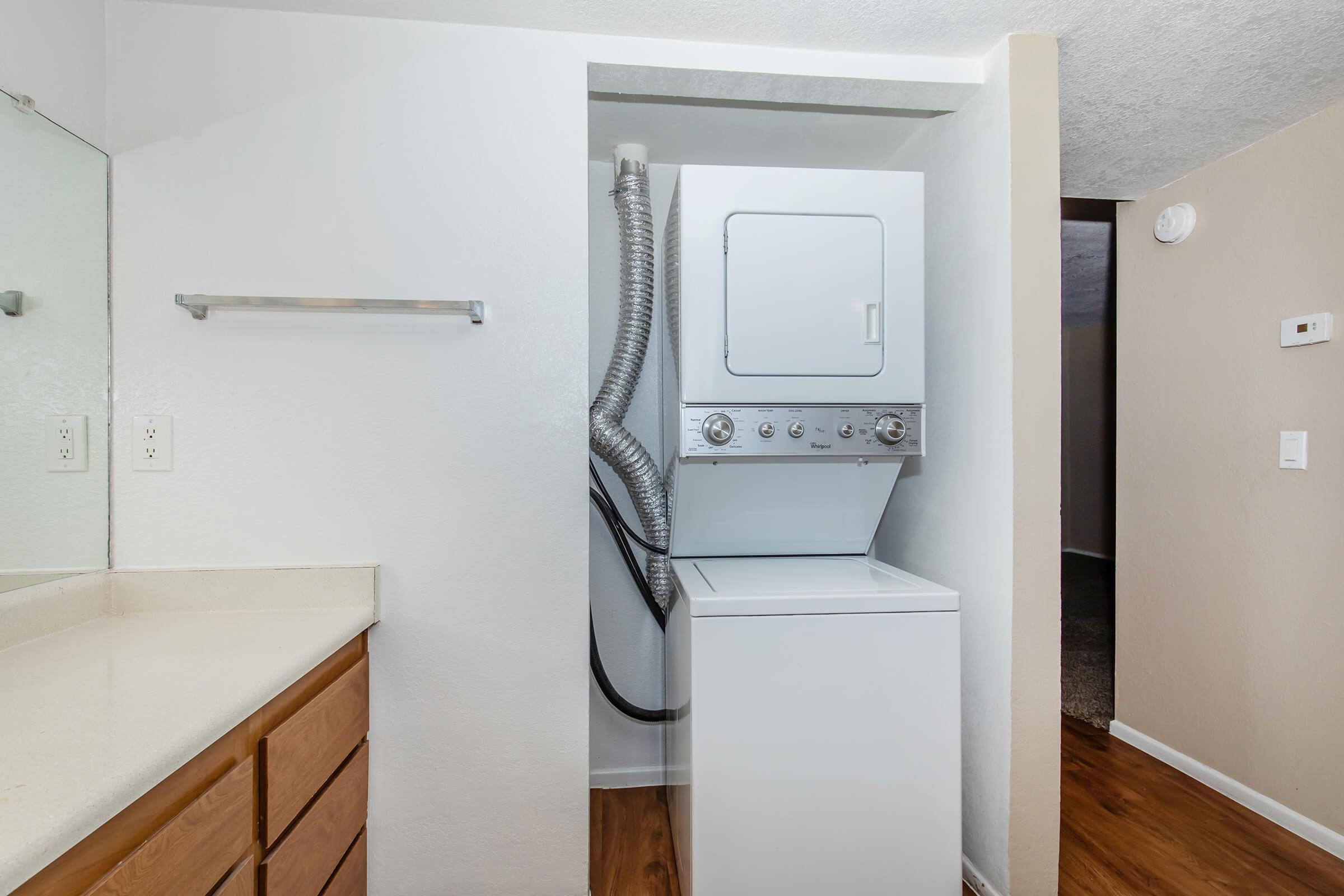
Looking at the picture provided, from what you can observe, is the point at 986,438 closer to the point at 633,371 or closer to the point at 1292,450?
the point at 633,371

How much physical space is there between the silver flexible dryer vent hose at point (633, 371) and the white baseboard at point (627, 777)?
0.85 meters

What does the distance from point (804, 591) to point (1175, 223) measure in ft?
7.07

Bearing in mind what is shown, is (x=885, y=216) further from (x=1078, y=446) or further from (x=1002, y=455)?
(x=1078, y=446)

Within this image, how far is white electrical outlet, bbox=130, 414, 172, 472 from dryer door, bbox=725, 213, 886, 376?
1.36 metres

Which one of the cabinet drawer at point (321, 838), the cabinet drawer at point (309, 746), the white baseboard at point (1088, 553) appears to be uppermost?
the cabinet drawer at point (309, 746)

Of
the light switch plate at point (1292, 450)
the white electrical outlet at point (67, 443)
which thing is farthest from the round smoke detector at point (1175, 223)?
the white electrical outlet at point (67, 443)

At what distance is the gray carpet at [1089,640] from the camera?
114 inches

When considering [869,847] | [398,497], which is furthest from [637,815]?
[398,497]

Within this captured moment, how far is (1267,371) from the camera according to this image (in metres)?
2.09

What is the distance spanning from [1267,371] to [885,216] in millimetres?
1522

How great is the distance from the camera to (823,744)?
4.89ft

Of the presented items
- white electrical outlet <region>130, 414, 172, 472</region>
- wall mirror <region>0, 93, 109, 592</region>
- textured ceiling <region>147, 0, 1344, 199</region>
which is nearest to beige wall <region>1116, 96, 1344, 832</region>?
textured ceiling <region>147, 0, 1344, 199</region>

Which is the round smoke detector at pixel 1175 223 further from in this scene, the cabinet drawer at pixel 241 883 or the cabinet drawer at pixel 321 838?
the cabinet drawer at pixel 241 883

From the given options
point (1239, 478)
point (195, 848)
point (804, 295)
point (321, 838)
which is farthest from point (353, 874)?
point (1239, 478)
